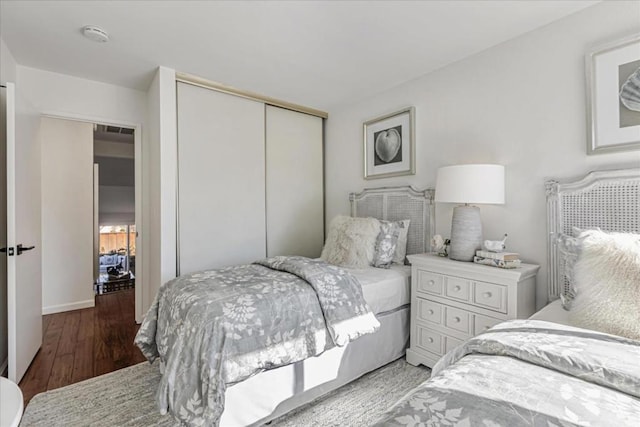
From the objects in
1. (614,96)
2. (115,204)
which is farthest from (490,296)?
(115,204)

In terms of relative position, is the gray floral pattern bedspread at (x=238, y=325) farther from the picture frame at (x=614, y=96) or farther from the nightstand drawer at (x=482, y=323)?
the picture frame at (x=614, y=96)

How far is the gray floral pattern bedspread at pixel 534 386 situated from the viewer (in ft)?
2.28

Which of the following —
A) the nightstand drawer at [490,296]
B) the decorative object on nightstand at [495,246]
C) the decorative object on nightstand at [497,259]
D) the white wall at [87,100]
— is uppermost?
the white wall at [87,100]

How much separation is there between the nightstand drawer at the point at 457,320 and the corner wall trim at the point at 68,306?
4305 millimetres

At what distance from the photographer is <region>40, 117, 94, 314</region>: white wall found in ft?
12.3

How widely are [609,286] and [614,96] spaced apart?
4.09 feet

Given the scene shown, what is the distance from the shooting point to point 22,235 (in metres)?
2.26

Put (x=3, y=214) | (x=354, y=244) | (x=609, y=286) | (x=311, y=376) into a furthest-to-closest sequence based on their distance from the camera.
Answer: (x=354, y=244), (x=3, y=214), (x=311, y=376), (x=609, y=286)

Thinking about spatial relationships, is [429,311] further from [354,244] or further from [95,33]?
[95,33]

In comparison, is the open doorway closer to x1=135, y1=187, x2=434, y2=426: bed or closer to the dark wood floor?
the dark wood floor

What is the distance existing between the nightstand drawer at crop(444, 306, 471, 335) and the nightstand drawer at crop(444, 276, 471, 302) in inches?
3.6

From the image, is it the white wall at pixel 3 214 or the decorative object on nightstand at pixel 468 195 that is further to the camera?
the white wall at pixel 3 214

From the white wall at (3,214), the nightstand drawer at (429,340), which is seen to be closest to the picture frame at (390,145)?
the nightstand drawer at (429,340)

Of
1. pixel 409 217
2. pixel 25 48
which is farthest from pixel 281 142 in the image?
pixel 25 48
